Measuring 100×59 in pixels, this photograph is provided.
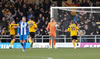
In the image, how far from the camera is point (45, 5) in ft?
96.7

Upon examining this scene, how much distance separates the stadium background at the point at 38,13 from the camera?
1069 inches

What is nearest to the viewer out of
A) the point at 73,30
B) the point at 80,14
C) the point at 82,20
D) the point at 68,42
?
the point at 73,30

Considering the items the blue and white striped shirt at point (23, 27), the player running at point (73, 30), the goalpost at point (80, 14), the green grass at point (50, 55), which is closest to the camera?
the green grass at point (50, 55)

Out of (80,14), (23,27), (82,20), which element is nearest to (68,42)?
(82,20)

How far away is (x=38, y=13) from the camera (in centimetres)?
2862

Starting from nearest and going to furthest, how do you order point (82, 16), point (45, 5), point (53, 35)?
point (53, 35) < point (82, 16) < point (45, 5)

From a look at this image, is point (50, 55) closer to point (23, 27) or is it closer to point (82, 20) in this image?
point (23, 27)

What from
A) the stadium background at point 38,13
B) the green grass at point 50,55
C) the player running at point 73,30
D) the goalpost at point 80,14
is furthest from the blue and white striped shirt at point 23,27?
the goalpost at point 80,14

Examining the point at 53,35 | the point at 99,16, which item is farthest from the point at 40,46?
the point at 99,16

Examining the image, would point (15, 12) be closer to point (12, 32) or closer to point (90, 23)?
point (12, 32)

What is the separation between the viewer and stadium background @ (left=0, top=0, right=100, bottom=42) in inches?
1069

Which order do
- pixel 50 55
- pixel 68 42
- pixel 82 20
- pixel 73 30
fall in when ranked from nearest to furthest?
pixel 50 55, pixel 73 30, pixel 82 20, pixel 68 42

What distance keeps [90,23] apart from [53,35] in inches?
138

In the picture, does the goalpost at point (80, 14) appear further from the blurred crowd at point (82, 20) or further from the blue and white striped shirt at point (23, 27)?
the blue and white striped shirt at point (23, 27)
